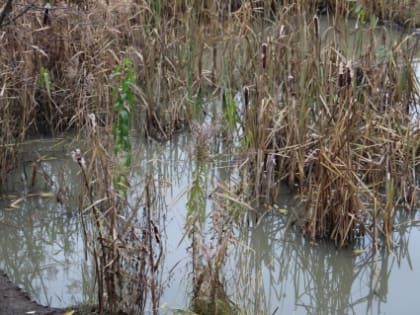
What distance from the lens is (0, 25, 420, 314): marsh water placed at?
11.0 feet

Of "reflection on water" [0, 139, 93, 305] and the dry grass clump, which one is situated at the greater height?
the dry grass clump

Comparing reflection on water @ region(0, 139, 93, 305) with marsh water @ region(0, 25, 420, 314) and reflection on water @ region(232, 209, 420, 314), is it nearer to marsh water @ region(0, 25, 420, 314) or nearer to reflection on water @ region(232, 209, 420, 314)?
marsh water @ region(0, 25, 420, 314)

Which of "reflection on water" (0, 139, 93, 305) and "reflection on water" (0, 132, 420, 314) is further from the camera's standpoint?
"reflection on water" (0, 139, 93, 305)

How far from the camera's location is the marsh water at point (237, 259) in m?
3.34

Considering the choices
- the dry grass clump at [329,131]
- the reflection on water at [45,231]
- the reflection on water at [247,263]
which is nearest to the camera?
the reflection on water at [247,263]

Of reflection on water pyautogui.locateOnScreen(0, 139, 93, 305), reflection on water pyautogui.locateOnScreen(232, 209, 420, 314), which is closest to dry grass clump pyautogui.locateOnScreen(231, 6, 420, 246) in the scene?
reflection on water pyautogui.locateOnScreen(232, 209, 420, 314)

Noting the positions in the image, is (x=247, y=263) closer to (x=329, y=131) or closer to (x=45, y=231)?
(x=329, y=131)

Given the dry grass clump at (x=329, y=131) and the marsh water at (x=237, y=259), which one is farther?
the dry grass clump at (x=329, y=131)

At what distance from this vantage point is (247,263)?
141 inches

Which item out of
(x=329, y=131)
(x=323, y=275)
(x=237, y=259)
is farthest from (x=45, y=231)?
(x=329, y=131)

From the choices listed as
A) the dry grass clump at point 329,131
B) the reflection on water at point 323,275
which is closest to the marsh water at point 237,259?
the reflection on water at point 323,275

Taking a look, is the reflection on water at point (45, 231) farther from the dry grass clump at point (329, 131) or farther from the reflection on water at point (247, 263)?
the dry grass clump at point (329, 131)

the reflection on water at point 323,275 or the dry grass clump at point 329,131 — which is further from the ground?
the dry grass clump at point 329,131

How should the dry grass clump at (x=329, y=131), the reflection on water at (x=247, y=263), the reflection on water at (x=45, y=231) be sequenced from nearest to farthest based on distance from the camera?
the reflection on water at (x=247, y=263), the reflection on water at (x=45, y=231), the dry grass clump at (x=329, y=131)
